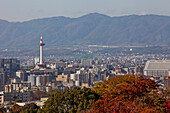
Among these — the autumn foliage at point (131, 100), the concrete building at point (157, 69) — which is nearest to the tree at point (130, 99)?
the autumn foliage at point (131, 100)

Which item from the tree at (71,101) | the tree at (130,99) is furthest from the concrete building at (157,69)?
the tree at (130,99)

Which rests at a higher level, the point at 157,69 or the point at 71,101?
the point at 71,101

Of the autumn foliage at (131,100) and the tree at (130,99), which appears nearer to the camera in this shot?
the autumn foliage at (131,100)

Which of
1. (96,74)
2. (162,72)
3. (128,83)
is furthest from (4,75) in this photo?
(128,83)

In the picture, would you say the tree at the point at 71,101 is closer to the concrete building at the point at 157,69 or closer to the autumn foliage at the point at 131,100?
the autumn foliage at the point at 131,100

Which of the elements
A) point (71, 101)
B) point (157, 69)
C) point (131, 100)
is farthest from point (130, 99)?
point (157, 69)

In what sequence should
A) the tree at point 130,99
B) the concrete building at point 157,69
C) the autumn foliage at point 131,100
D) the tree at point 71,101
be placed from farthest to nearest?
the concrete building at point 157,69
the tree at point 71,101
the tree at point 130,99
the autumn foliage at point 131,100

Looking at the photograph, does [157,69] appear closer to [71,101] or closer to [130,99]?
[71,101]

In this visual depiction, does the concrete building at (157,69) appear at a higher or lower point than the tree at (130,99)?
Result: lower

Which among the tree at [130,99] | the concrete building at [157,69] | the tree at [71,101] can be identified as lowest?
the concrete building at [157,69]

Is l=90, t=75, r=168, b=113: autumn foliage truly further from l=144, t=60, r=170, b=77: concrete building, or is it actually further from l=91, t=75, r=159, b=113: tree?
l=144, t=60, r=170, b=77: concrete building

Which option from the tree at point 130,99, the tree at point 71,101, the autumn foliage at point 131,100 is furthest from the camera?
the tree at point 71,101

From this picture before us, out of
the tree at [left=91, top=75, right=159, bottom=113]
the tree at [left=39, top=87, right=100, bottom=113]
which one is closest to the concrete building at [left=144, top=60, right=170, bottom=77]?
the tree at [left=39, top=87, right=100, bottom=113]
